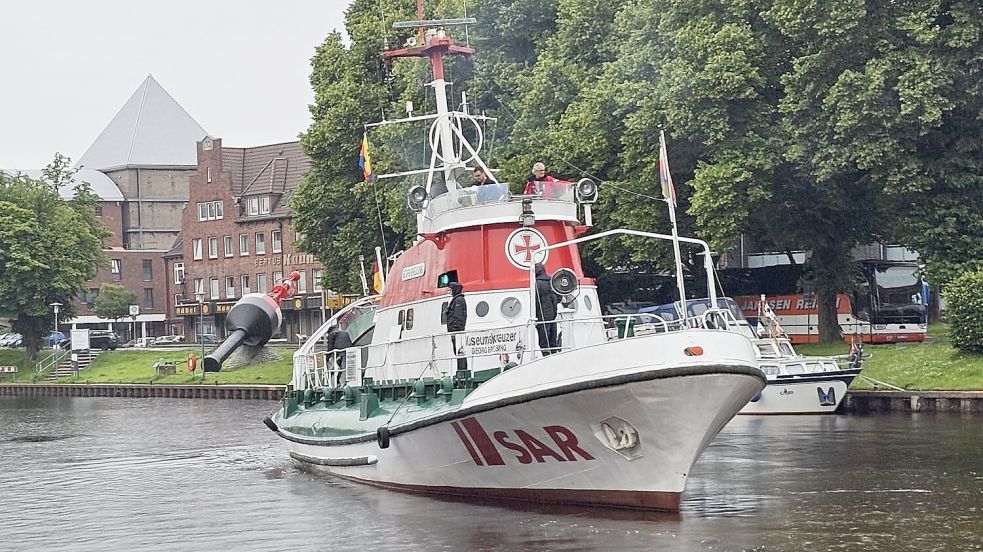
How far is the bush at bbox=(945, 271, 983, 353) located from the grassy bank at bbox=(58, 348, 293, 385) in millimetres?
31430

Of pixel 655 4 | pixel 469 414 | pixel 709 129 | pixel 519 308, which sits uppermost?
pixel 655 4

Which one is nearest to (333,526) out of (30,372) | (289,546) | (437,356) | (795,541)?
(289,546)

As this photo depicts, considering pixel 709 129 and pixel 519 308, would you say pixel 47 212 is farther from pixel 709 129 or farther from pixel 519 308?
pixel 519 308

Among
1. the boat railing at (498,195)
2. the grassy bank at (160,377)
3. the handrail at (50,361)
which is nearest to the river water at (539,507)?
the boat railing at (498,195)

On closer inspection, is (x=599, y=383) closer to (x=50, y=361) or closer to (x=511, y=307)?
(x=511, y=307)

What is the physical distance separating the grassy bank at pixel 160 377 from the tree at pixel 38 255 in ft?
15.1

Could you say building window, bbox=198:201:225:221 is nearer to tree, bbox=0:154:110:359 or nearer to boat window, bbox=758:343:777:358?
tree, bbox=0:154:110:359

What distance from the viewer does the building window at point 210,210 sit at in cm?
10212

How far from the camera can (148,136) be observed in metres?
146

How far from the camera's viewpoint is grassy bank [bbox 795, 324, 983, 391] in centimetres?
3972

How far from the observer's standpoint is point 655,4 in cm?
4778

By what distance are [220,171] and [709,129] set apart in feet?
202

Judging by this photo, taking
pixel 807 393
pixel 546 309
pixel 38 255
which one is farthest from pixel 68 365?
pixel 546 309

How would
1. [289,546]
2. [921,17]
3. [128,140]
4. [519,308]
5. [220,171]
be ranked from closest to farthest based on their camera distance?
[289,546], [519,308], [921,17], [220,171], [128,140]
